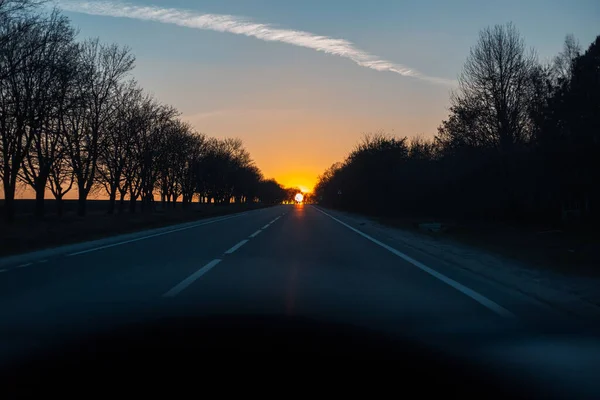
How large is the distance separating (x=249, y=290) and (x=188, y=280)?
77.7 inches

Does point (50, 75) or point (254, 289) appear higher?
point (50, 75)

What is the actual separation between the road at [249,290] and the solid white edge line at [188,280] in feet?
0.06

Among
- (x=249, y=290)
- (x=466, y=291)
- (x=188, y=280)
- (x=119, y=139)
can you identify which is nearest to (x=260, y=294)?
(x=249, y=290)

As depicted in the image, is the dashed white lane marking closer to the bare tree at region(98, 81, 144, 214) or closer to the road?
the road

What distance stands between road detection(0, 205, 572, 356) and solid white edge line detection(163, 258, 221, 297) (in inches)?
0.7

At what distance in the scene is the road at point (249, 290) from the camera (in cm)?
820

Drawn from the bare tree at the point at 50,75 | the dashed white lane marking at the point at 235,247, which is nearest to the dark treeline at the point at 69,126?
the bare tree at the point at 50,75

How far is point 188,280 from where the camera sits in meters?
12.1

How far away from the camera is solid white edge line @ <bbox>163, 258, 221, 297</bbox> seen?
410 inches

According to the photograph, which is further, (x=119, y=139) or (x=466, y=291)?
(x=119, y=139)

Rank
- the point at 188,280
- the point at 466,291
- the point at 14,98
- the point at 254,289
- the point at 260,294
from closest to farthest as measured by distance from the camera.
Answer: the point at 260,294
the point at 466,291
the point at 254,289
the point at 188,280
the point at 14,98

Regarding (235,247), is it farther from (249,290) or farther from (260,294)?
(260,294)

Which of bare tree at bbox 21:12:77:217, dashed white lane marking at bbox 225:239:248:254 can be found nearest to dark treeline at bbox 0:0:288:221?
bare tree at bbox 21:12:77:217

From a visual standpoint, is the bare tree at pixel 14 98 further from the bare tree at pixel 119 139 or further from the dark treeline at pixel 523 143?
the dark treeline at pixel 523 143
